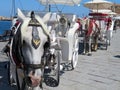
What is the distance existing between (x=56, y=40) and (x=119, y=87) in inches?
66.0

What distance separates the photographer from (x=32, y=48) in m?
3.53

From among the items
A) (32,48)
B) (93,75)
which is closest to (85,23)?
(93,75)

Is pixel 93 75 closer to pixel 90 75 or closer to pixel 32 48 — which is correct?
pixel 90 75

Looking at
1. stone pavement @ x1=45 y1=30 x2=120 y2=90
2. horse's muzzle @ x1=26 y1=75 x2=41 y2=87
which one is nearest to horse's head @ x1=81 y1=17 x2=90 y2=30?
stone pavement @ x1=45 y1=30 x2=120 y2=90

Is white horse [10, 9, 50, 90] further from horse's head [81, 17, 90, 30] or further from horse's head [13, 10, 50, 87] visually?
horse's head [81, 17, 90, 30]

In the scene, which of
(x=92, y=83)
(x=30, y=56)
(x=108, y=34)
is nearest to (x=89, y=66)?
(x=92, y=83)

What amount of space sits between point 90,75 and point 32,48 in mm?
4351

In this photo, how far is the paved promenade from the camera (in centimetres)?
642

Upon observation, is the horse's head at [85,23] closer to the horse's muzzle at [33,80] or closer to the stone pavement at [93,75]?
the stone pavement at [93,75]

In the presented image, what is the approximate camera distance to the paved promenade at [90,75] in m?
6.42

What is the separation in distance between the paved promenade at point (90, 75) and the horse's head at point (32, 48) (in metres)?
2.54

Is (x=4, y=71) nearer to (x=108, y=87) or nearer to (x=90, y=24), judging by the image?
(x=108, y=87)

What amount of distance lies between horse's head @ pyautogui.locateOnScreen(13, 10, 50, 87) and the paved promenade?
8.34ft

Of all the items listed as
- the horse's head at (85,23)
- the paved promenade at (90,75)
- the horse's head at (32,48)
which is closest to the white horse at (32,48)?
the horse's head at (32,48)
